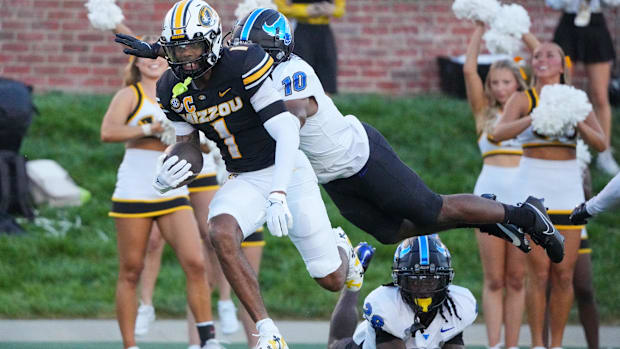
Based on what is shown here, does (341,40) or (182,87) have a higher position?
(182,87)

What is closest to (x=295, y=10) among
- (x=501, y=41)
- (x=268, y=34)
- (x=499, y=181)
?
(x=501, y=41)

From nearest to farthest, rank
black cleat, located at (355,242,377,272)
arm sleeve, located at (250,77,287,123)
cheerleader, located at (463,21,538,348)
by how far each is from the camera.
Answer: arm sleeve, located at (250,77,287,123), black cleat, located at (355,242,377,272), cheerleader, located at (463,21,538,348)

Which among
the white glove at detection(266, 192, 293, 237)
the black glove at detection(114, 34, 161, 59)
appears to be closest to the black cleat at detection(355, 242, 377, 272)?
the white glove at detection(266, 192, 293, 237)

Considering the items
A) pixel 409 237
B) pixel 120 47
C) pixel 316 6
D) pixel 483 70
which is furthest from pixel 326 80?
pixel 409 237

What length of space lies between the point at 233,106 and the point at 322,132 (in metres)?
0.58

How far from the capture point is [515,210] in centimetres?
649

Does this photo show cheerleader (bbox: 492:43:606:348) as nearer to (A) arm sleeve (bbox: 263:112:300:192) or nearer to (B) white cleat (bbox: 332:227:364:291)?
(B) white cleat (bbox: 332:227:364:291)

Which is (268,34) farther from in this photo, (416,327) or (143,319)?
(143,319)

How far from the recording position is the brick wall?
13008 mm

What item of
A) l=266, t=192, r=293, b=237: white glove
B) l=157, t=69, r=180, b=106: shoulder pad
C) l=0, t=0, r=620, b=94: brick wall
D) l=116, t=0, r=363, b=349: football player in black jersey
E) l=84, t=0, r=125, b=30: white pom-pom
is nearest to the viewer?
l=266, t=192, r=293, b=237: white glove

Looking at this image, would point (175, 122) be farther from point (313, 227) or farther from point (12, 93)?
point (12, 93)

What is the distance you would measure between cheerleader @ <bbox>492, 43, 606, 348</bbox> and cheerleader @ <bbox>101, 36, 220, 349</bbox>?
2339mm

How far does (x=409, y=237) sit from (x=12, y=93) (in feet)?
19.0

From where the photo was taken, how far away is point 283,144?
570 cm
